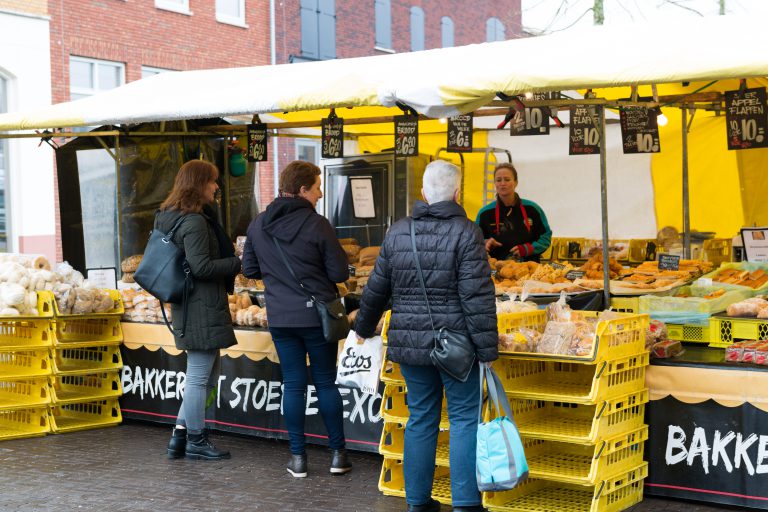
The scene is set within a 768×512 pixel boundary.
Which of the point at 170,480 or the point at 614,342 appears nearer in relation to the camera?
the point at 614,342

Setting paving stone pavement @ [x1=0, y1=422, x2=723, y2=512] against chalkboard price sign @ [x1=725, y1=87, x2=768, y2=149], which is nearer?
paving stone pavement @ [x1=0, y1=422, x2=723, y2=512]

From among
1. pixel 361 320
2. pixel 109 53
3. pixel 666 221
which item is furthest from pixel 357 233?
pixel 109 53

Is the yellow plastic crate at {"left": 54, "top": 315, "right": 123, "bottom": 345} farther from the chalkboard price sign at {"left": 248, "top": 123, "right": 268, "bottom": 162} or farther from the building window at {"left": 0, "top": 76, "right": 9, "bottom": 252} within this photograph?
the building window at {"left": 0, "top": 76, "right": 9, "bottom": 252}

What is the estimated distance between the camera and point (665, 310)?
645 centimetres

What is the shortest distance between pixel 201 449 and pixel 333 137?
2832mm

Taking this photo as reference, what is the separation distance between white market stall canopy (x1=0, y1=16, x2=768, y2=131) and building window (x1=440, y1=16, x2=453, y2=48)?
81.6ft

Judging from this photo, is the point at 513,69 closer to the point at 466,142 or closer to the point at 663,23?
the point at 663,23

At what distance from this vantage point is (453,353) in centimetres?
496

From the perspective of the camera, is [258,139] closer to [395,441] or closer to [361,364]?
[361,364]

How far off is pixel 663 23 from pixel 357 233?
5.98 metres

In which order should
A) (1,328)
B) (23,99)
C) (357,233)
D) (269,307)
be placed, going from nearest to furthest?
(269,307) < (1,328) < (357,233) < (23,99)

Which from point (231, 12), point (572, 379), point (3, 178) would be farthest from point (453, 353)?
point (231, 12)

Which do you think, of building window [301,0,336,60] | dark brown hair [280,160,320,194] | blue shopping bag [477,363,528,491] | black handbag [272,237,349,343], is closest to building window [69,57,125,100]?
building window [301,0,336,60]

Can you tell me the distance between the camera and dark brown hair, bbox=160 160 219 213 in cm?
657
